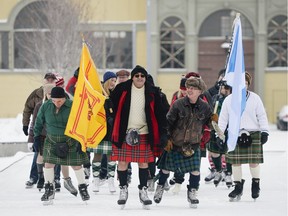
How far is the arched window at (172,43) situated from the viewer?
1561 inches

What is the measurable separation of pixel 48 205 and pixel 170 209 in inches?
63.0

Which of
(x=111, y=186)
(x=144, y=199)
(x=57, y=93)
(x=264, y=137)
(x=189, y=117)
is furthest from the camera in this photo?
(x=111, y=186)

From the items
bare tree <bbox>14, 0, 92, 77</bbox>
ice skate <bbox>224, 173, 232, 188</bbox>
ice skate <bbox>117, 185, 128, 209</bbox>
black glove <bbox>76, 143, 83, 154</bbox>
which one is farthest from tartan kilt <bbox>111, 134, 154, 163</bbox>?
bare tree <bbox>14, 0, 92, 77</bbox>

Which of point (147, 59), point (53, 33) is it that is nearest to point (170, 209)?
point (53, 33)

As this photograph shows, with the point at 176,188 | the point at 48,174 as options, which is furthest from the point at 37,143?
the point at 176,188

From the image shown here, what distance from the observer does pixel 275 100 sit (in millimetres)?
40094

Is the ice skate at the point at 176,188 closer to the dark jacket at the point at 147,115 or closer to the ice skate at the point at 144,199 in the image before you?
the ice skate at the point at 144,199

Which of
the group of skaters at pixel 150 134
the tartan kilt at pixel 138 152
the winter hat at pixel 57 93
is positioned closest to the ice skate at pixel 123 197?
the group of skaters at pixel 150 134

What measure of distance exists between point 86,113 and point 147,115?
1.01m

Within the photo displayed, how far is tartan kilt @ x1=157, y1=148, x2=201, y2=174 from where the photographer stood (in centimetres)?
1259

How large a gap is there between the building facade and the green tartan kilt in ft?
84.8

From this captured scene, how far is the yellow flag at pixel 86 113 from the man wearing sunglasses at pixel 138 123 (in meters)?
0.53

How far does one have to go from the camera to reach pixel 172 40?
3975 cm

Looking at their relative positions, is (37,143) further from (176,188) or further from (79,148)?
(176,188)
